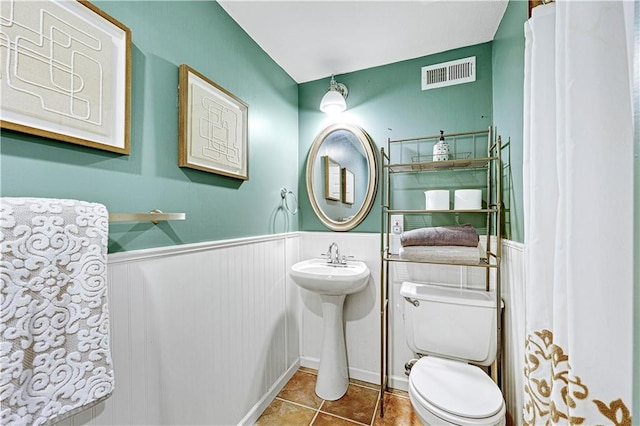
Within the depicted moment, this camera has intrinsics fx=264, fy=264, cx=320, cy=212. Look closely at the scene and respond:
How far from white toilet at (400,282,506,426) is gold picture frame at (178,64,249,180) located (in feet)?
4.29

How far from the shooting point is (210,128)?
1.32m

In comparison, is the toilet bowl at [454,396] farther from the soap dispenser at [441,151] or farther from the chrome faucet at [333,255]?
the soap dispenser at [441,151]

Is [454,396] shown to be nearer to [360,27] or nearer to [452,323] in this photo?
[452,323]

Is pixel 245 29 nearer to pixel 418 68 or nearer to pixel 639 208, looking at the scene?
pixel 418 68

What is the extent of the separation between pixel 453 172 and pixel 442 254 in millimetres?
611

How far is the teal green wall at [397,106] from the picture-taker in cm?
176

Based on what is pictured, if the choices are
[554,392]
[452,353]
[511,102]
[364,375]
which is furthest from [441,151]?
[364,375]

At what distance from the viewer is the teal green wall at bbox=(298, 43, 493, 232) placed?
5.77 ft

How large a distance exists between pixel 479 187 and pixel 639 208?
135cm

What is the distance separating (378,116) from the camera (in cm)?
200

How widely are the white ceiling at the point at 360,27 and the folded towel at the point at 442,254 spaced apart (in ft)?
4.37

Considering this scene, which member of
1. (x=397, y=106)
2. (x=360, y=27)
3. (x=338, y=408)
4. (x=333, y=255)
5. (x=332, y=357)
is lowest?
(x=338, y=408)

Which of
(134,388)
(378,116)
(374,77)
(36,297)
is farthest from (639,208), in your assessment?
(374,77)

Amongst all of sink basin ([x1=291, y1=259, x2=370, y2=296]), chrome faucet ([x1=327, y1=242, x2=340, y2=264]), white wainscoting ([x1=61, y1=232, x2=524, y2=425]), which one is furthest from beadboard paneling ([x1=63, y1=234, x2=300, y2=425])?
chrome faucet ([x1=327, y1=242, x2=340, y2=264])
